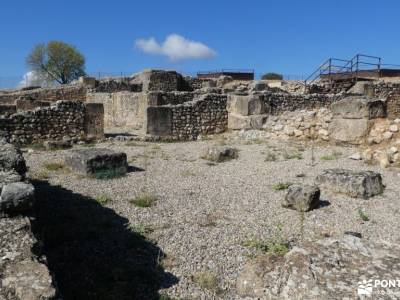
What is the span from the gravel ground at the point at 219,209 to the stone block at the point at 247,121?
4.57 metres

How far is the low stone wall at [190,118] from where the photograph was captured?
16.5 m

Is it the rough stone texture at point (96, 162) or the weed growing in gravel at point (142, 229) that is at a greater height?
the rough stone texture at point (96, 162)

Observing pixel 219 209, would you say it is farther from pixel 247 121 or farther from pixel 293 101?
pixel 293 101

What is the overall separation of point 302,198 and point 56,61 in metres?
54.2

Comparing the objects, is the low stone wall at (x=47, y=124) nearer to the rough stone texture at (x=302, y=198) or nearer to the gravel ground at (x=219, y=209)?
the gravel ground at (x=219, y=209)

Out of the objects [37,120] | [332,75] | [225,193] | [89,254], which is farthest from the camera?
[332,75]

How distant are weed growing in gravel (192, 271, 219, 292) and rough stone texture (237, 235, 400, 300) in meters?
0.68

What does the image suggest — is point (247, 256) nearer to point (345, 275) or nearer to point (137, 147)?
point (345, 275)

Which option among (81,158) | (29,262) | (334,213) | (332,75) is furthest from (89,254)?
(332,75)

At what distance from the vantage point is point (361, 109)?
1315 centimetres

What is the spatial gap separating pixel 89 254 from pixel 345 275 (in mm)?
3198

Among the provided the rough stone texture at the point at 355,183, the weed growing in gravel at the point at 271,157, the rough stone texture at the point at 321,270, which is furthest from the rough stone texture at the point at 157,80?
the rough stone texture at the point at 321,270

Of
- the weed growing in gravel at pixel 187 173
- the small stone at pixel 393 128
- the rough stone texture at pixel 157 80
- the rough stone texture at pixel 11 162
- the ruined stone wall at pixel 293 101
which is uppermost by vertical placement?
the rough stone texture at pixel 157 80

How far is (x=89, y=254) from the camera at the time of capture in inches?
207
